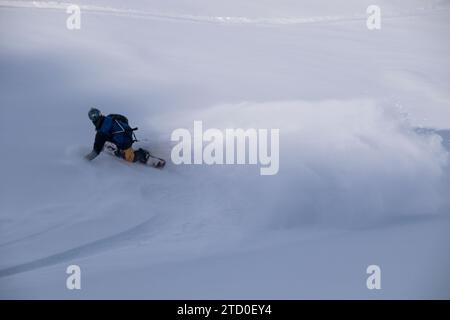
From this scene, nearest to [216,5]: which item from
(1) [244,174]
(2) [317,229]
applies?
(1) [244,174]

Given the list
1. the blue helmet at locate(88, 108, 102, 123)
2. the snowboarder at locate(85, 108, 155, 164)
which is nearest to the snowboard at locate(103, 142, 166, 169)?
the snowboarder at locate(85, 108, 155, 164)

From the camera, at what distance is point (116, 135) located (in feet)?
18.2

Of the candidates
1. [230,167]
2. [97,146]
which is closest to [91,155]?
[97,146]

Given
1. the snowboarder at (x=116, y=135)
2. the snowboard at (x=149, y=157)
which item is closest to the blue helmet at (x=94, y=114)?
the snowboarder at (x=116, y=135)

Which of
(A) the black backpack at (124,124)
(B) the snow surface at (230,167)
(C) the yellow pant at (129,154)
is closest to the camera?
(B) the snow surface at (230,167)

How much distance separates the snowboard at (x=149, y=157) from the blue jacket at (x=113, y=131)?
0.03 metres

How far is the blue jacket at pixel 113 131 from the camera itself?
18.2 ft

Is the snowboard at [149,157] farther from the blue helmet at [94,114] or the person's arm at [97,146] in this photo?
the blue helmet at [94,114]

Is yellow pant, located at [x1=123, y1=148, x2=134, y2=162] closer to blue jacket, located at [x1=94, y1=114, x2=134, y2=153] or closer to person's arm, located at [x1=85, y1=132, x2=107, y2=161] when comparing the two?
blue jacket, located at [x1=94, y1=114, x2=134, y2=153]

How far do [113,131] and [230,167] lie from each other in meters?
0.65

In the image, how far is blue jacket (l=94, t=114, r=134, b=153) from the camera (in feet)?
18.2

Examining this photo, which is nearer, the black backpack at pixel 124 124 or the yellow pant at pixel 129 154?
the black backpack at pixel 124 124

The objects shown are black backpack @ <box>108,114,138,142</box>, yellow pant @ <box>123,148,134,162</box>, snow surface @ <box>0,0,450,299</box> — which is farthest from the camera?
yellow pant @ <box>123,148,134,162</box>
